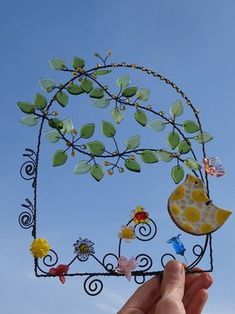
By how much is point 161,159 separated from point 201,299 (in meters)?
0.68

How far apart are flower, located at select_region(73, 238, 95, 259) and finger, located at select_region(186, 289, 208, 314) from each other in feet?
1.63

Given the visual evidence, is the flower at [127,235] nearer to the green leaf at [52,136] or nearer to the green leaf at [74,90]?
the green leaf at [52,136]

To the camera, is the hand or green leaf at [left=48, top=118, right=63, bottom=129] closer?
the hand

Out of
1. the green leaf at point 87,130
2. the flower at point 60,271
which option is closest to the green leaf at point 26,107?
the green leaf at point 87,130

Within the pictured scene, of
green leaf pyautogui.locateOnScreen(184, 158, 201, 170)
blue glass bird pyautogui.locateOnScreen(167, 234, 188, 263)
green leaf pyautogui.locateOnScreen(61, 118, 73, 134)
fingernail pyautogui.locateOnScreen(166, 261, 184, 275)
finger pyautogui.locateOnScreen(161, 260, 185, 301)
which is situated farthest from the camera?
green leaf pyautogui.locateOnScreen(61, 118, 73, 134)

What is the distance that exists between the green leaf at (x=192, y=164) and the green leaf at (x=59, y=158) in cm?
52

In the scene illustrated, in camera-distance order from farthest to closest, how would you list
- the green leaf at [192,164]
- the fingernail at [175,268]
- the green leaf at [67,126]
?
1. the green leaf at [67,126]
2. the green leaf at [192,164]
3. the fingernail at [175,268]

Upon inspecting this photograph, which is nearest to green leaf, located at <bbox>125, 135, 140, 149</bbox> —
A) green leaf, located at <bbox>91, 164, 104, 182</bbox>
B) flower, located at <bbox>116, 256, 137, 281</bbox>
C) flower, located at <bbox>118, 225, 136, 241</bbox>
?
green leaf, located at <bbox>91, 164, 104, 182</bbox>

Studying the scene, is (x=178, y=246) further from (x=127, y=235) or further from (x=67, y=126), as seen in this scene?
(x=67, y=126)

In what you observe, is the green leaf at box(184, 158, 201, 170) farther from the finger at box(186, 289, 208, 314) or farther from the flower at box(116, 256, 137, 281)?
A: the finger at box(186, 289, 208, 314)

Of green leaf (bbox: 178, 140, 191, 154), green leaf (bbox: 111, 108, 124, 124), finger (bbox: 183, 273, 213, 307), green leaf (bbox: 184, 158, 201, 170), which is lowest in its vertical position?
finger (bbox: 183, 273, 213, 307)

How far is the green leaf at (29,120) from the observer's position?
2342mm

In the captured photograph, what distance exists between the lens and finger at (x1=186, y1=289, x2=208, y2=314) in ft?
6.07

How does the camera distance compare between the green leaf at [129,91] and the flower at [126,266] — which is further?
the green leaf at [129,91]
